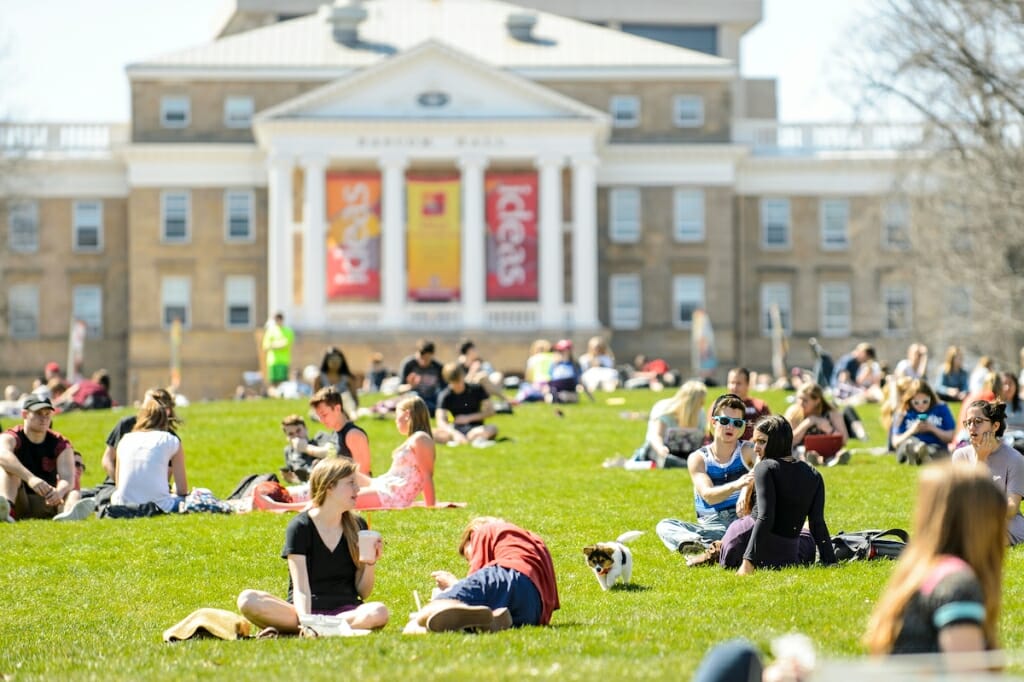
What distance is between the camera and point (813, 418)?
24.1 m

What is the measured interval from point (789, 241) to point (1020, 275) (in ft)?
67.6

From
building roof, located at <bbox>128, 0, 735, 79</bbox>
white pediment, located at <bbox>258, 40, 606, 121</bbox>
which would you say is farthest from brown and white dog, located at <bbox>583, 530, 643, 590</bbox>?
building roof, located at <bbox>128, 0, 735, 79</bbox>

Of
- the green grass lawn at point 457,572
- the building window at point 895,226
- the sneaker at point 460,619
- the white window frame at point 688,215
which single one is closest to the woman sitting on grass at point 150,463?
the green grass lawn at point 457,572

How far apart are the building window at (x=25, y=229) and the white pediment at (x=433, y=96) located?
10.4m

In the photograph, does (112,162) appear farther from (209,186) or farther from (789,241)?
(789,241)

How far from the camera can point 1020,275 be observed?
164ft

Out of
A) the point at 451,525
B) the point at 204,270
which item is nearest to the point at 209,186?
the point at 204,270

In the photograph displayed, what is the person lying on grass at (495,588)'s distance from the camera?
12.4 meters

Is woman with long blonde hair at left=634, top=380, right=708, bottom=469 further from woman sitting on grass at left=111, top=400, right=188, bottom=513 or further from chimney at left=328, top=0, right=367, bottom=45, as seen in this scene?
chimney at left=328, top=0, right=367, bottom=45

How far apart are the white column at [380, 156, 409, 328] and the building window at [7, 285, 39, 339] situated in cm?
1354

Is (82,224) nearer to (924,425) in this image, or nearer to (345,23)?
(345,23)

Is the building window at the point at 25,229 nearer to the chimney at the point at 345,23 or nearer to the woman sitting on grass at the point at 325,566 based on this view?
the chimney at the point at 345,23

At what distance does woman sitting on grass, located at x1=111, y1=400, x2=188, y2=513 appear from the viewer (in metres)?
19.0

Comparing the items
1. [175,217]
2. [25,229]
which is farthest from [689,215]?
[25,229]
